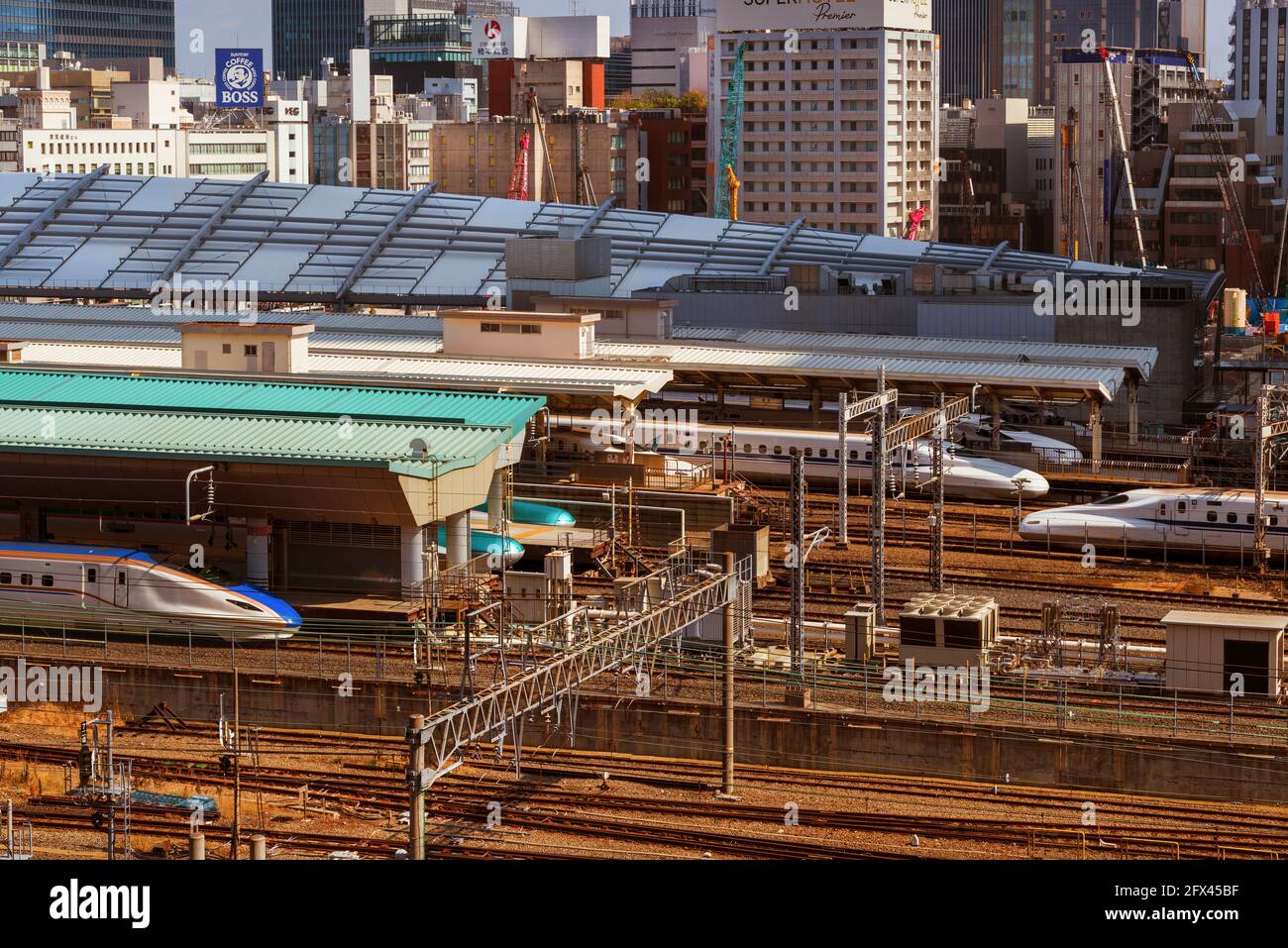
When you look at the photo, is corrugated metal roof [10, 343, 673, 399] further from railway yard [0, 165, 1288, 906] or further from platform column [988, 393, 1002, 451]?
platform column [988, 393, 1002, 451]

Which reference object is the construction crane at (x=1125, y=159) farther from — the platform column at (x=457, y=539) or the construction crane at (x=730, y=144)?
the platform column at (x=457, y=539)

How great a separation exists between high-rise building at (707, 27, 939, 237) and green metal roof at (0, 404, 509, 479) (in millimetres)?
82116

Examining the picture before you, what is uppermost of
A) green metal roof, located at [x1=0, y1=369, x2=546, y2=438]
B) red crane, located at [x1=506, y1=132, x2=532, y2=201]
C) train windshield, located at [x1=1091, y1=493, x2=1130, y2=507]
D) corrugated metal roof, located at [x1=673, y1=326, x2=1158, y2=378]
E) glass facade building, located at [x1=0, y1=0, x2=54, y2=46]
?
glass facade building, located at [x1=0, y1=0, x2=54, y2=46]

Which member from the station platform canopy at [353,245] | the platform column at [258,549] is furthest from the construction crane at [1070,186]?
the platform column at [258,549]

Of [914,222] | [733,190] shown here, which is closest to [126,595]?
[733,190]

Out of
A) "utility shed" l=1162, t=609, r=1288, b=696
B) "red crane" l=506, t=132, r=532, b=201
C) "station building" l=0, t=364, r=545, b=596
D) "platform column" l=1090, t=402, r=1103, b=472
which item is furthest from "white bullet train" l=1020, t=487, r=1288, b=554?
"red crane" l=506, t=132, r=532, b=201

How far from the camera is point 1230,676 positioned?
26.1m

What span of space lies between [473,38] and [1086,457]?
15794cm

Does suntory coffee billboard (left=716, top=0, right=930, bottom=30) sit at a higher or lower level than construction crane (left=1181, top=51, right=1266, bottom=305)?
higher

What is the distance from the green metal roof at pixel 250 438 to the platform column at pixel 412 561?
126 cm

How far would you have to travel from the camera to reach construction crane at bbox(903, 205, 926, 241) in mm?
113062

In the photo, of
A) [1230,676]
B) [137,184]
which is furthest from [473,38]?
[1230,676]
